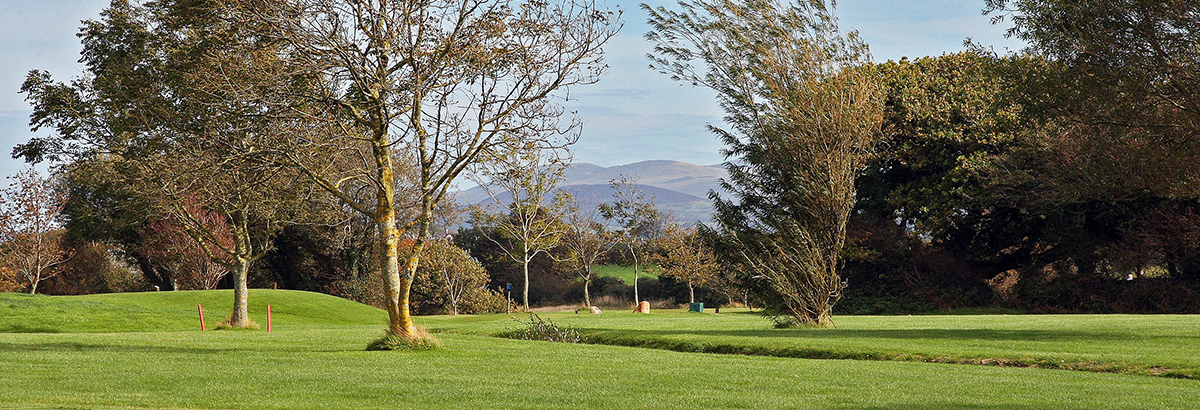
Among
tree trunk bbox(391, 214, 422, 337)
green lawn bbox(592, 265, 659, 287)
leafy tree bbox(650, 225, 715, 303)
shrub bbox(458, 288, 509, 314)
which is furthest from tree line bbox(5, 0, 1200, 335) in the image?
green lawn bbox(592, 265, 659, 287)

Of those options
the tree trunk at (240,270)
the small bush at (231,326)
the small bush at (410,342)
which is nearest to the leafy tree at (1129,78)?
the small bush at (410,342)

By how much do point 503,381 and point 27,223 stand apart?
1702 inches

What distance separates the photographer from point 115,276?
54250 mm

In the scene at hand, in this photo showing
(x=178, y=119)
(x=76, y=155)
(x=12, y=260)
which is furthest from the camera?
(x=12, y=260)

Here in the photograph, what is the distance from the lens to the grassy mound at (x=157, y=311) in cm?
2802

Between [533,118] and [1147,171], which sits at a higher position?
[533,118]

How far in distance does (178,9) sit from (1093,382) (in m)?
17.4

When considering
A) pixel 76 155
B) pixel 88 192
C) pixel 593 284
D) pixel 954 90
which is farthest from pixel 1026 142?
pixel 88 192

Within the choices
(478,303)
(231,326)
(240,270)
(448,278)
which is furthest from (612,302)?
(240,270)

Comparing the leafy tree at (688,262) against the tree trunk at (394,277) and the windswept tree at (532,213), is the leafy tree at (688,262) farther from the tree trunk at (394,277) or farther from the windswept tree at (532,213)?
the tree trunk at (394,277)

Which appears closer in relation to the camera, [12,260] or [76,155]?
[76,155]

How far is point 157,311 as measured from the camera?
3161 centimetres

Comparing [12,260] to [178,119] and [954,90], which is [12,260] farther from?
[954,90]

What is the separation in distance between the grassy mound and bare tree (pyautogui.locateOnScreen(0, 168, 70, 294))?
1207 centimetres
